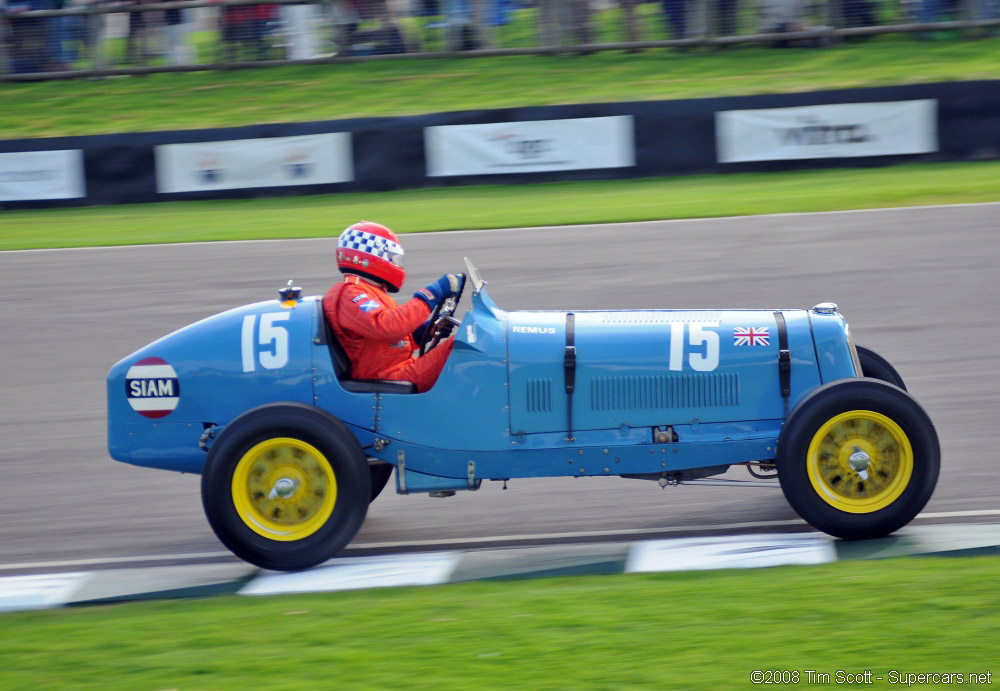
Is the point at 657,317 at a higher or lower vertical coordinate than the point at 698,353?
higher

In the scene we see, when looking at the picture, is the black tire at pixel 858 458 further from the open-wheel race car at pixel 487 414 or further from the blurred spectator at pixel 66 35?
the blurred spectator at pixel 66 35

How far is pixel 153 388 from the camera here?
5.71 meters

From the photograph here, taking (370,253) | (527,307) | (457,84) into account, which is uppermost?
(457,84)

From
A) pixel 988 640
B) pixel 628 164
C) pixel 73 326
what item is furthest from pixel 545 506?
pixel 628 164

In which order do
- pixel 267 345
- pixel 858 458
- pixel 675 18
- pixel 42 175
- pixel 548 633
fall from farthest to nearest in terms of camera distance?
pixel 675 18 → pixel 42 175 → pixel 267 345 → pixel 858 458 → pixel 548 633

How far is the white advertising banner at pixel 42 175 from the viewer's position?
15578mm

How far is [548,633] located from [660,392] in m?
1.54

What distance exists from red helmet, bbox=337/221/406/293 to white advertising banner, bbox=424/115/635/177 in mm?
9650

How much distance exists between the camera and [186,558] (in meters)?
6.00

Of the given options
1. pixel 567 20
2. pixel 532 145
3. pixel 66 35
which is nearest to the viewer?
pixel 532 145

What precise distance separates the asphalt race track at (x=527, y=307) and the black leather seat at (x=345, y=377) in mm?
295

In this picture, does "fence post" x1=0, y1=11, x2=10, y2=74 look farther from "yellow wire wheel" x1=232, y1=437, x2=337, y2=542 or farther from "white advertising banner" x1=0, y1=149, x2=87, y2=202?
"yellow wire wheel" x1=232, y1=437, x2=337, y2=542

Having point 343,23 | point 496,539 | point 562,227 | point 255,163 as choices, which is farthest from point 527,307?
point 343,23

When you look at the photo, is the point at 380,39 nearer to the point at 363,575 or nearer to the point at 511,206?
the point at 511,206
